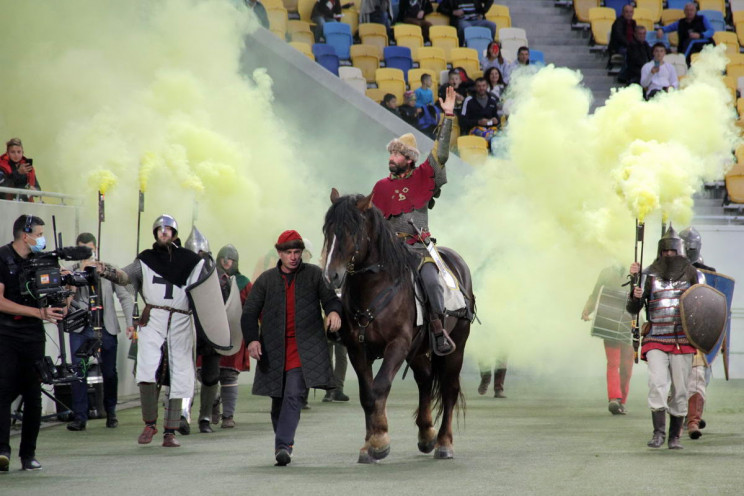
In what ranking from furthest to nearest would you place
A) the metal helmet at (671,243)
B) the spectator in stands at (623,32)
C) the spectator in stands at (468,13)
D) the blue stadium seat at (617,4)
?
the blue stadium seat at (617,4) → the spectator in stands at (468,13) → the spectator in stands at (623,32) → the metal helmet at (671,243)

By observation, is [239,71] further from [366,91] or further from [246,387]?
[246,387]

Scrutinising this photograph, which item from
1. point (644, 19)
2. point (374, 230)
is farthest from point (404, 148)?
point (644, 19)

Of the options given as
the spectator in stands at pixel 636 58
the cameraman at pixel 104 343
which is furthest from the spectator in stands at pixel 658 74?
the cameraman at pixel 104 343

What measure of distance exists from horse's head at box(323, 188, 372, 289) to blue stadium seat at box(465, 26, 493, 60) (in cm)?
1389

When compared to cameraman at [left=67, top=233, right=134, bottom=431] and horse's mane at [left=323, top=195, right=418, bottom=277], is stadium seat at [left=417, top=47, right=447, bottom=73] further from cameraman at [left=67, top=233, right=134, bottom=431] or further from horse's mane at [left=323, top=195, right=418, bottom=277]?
horse's mane at [left=323, top=195, right=418, bottom=277]

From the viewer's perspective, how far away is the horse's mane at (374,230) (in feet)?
28.3

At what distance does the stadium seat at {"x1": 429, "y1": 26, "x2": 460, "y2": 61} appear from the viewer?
22.2 m

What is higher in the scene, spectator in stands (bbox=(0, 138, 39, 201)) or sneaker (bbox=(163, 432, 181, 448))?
spectator in stands (bbox=(0, 138, 39, 201))

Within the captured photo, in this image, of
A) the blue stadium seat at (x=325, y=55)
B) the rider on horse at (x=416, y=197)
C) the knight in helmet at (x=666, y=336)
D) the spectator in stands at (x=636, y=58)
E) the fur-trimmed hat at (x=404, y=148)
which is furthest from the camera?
the spectator in stands at (x=636, y=58)

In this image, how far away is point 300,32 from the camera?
21.0 meters

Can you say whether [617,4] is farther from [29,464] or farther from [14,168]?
[29,464]

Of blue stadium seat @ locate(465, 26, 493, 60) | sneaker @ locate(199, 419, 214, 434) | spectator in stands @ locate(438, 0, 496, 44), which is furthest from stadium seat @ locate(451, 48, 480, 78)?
sneaker @ locate(199, 419, 214, 434)

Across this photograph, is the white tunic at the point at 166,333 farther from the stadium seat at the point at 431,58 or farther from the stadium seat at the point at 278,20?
the stadium seat at the point at 431,58

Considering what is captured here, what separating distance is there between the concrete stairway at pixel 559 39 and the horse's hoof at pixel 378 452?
14.0 metres
